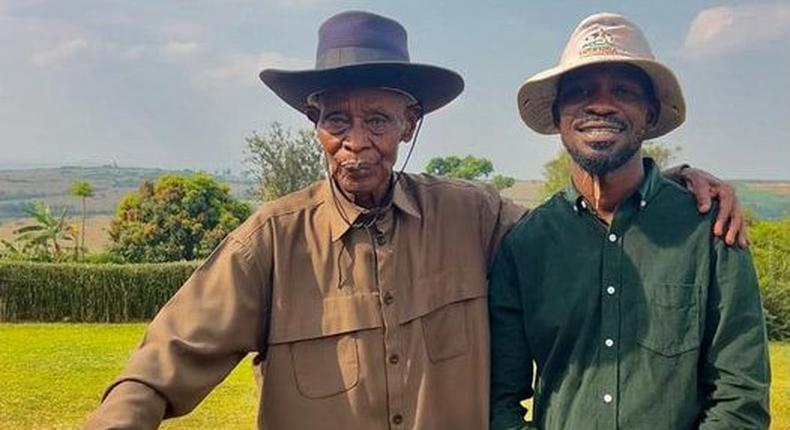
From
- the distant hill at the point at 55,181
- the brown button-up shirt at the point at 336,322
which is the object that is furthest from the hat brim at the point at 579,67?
the distant hill at the point at 55,181

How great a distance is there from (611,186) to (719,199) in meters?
0.30

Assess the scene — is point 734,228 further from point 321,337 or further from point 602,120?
point 321,337

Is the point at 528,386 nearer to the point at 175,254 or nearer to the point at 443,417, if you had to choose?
the point at 443,417

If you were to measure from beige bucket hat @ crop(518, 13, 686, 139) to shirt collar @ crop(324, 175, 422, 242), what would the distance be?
1.59 feet

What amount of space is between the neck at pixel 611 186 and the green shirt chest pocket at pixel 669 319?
0.86 ft

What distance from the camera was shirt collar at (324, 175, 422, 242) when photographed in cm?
259

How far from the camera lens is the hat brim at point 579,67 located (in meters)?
2.41

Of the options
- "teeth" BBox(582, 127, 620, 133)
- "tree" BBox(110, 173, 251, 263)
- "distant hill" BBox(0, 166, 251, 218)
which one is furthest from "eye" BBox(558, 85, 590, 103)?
"distant hill" BBox(0, 166, 251, 218)

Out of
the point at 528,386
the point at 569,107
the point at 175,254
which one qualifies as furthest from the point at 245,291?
the point at 175,254

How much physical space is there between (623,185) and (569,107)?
266 mm

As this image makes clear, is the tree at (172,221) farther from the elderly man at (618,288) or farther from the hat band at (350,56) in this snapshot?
the elderly man at (618,288)

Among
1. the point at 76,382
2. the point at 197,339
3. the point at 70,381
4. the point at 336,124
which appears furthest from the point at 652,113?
the point at 70,381

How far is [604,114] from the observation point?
242 cm

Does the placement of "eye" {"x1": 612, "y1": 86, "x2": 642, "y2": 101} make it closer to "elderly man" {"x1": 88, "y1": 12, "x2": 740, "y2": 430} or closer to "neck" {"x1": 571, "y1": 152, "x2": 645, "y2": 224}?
"neck" {"x1": 571, "y1": 152, "x2": 645, "y2": 224}
